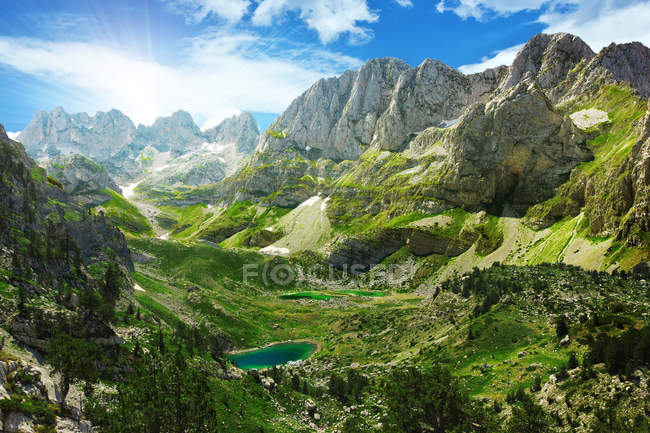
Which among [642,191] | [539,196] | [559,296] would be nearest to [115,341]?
[559,296]

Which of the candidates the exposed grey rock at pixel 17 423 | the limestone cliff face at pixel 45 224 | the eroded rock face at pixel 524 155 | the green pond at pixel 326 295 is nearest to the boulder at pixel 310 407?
the exposed grey rock at pixel 17 423

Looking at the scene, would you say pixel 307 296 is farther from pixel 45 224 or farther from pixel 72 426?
pixel 72 426

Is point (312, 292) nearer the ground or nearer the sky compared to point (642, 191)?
nearer the ground

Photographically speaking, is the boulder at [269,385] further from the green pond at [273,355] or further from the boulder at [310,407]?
the green pond at [273,355]

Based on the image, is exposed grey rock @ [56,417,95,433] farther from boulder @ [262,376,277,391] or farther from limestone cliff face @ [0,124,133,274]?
limestone cliff face @ [0,124,133,274]

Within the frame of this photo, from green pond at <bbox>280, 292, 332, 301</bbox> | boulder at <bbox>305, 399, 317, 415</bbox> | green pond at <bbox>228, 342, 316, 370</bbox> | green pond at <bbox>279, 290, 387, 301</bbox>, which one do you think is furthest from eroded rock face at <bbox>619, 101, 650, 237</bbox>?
boulder at <bbox>305, 399, 317, 415</bbox>

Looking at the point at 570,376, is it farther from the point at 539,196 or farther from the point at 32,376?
the point at 539,196
